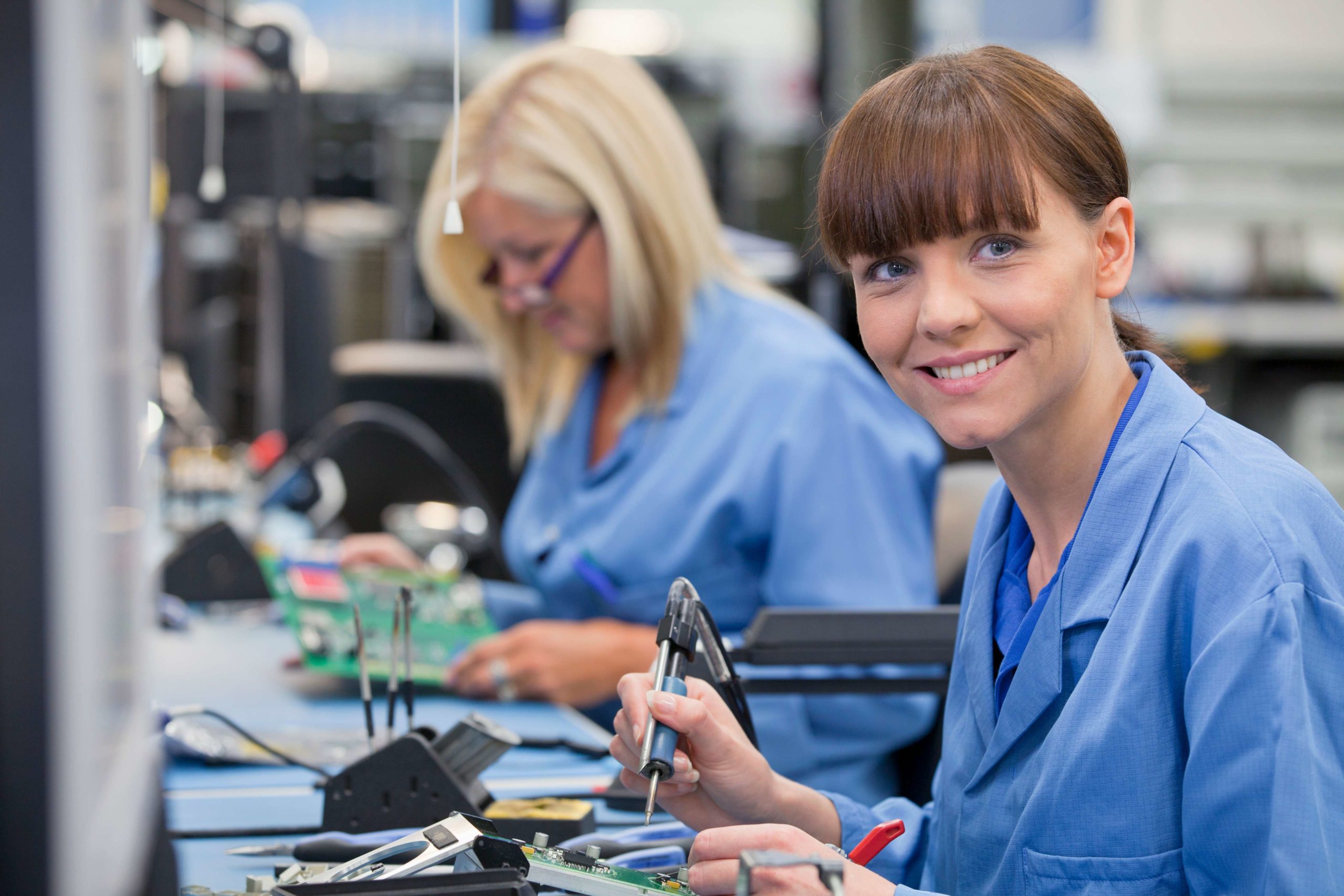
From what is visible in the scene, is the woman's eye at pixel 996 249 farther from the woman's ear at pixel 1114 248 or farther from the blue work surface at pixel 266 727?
the blue work surface at pixel 266 727

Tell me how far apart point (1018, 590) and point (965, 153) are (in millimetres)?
329

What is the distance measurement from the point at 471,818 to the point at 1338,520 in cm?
55

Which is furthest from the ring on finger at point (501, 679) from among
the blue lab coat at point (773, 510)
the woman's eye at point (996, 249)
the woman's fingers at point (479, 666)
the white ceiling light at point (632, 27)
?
the white ceiling light at point (632, 27)

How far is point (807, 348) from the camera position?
168 centimetres

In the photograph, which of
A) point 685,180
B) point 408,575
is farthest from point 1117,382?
point 408,575

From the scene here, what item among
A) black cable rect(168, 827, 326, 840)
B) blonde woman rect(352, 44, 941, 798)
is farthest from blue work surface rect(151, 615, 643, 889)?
blonde woman rect(352, 44, 941, 798)

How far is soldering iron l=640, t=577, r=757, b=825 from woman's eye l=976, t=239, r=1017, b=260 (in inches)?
12.0

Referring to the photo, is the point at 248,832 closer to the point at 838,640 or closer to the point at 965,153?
the point at 838,640

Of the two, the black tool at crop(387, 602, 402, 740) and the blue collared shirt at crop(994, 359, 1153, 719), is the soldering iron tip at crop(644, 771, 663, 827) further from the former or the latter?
the black tool at crop(387, 602, 402, 740)

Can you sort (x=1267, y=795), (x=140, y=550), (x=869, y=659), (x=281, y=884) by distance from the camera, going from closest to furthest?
(x=1267, y=795)
(x=281, y=884)
(x=140, y=550)
(x=869, y=659)

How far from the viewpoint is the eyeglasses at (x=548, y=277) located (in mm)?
1694

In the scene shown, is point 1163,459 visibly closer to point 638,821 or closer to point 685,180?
point 638,821

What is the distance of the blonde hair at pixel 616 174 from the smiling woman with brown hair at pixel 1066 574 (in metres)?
0.82

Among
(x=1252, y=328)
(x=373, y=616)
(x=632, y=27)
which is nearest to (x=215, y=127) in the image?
(x=373, y=616)
